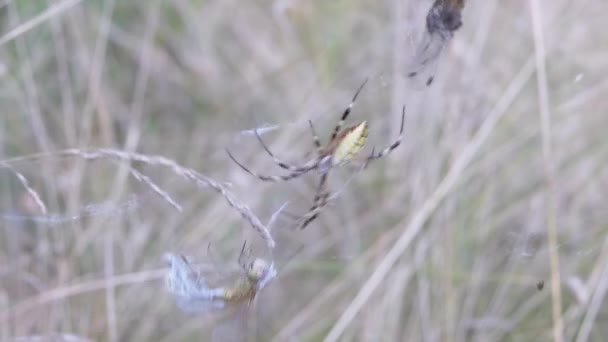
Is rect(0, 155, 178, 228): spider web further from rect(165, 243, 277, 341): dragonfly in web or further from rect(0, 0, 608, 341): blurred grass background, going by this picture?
rect(165, 243, 277, 341): dragonfly in web

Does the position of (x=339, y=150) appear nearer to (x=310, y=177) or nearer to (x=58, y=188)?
(x=310, y=177)

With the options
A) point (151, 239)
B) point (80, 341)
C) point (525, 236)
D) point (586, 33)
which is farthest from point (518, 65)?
point (80, 341)

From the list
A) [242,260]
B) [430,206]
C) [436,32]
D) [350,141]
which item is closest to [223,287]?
[242,260]

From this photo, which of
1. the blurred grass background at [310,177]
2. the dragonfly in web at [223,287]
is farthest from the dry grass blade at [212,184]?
the blurred grass background at [310,177]

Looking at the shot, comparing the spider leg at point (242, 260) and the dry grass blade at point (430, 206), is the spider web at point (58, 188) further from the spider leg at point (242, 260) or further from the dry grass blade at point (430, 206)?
the spider leg at point (242, 260)

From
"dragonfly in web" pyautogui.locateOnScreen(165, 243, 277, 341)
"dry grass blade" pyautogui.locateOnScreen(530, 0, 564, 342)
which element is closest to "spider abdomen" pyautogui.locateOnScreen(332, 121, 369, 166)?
"dragonfly in web" pyautogui.locateOnScreen(165, 243, 277, 341)

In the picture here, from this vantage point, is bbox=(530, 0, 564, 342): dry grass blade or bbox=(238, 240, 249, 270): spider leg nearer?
bbox=(238, 240, 249, 270): spider leg
